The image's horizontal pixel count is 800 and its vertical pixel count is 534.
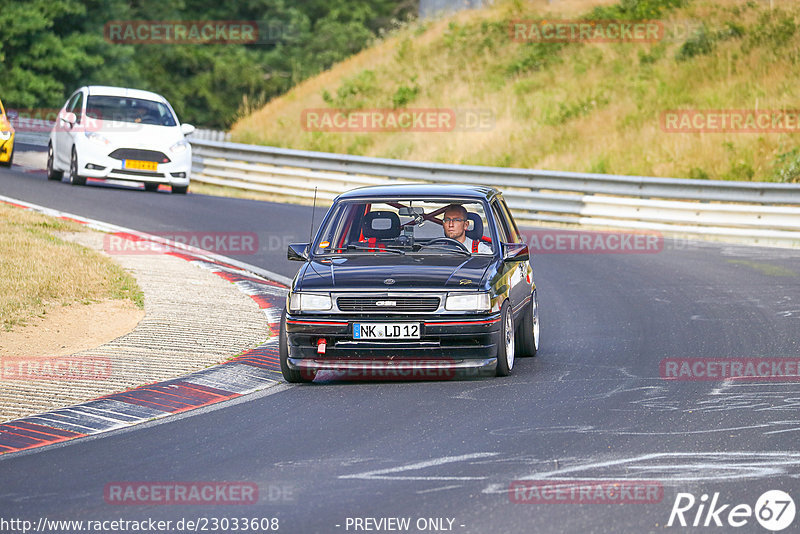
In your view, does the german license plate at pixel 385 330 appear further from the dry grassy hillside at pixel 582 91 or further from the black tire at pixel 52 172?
the black tire at pixel 52 172

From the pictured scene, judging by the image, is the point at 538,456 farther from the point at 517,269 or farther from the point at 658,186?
the point at 658,186

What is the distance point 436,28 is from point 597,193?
20010 mm

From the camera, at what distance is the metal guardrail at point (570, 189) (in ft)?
70.7

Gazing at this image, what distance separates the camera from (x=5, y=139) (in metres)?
27.9

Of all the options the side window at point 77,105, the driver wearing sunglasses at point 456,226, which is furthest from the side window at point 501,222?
the side window at point 77,105

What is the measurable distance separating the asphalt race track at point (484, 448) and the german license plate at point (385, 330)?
43cm

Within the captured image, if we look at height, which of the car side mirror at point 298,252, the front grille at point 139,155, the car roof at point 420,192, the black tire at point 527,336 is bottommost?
the black tire at point 527,336

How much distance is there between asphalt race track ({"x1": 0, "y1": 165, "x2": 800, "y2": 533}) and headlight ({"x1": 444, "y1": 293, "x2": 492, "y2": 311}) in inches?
24.5

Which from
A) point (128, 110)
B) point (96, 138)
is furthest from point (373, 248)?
point (128, 110)

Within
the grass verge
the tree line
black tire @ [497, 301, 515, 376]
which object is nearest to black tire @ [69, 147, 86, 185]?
the grass verge

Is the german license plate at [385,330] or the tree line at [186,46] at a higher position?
the tree line at [186,46]

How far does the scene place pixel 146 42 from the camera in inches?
2387

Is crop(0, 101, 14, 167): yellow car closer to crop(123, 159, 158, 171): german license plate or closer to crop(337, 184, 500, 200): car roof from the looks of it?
crop(123, 159, 158, 171): german license plate

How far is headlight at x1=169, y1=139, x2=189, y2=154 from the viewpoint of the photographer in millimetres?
24422
